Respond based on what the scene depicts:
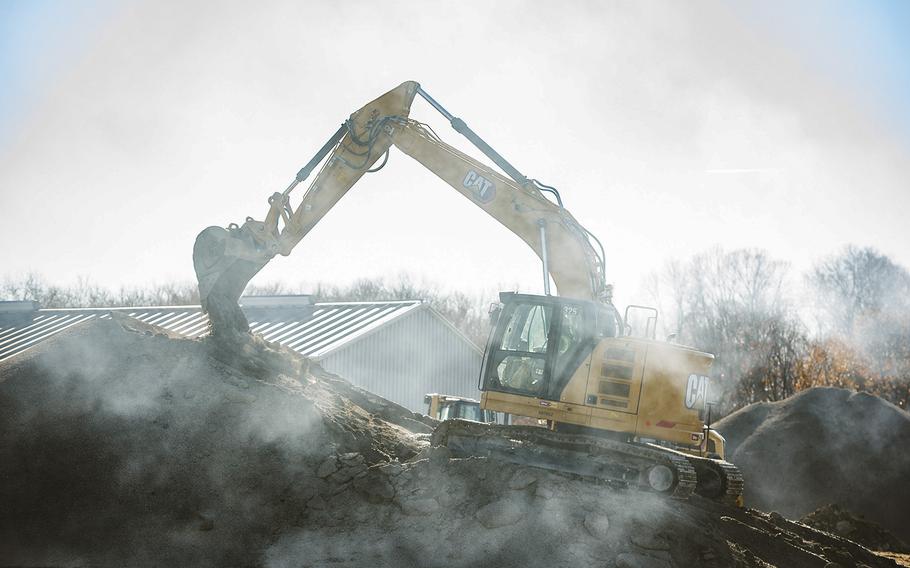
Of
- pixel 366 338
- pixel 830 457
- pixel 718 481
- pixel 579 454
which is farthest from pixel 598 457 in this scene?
pixel 366 338

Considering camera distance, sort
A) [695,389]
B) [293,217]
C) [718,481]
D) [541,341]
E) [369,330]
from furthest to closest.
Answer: [369,330], [293,217], [718,481], [541,341], [695,389]

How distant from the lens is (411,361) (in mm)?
24875

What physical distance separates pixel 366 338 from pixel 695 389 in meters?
14.2

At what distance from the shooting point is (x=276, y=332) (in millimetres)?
24422

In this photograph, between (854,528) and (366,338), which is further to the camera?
(366,338)

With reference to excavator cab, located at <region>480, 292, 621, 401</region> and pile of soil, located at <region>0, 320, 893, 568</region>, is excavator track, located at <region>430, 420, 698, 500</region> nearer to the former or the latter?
pile of soil, located at <region>0, 320, 893, 568</region>

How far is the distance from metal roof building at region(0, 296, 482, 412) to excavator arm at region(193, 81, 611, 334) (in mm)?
9252

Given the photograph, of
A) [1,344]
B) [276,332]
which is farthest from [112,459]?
[1,344]

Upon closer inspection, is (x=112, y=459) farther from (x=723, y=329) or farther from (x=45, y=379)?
(x=723, y=329)

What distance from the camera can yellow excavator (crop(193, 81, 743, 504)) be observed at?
32.1 ft

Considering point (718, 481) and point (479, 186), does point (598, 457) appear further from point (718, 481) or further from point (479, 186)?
point (479, 186)

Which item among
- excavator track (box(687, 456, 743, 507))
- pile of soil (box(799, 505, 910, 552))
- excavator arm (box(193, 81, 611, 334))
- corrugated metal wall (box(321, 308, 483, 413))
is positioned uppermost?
excavator arm (box(193, 81, 611, 334))

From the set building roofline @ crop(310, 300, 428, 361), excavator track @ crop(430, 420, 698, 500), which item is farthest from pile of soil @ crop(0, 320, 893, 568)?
building roofline @ crop(310, 300, 428, 361)

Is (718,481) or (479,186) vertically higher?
(479,186)
